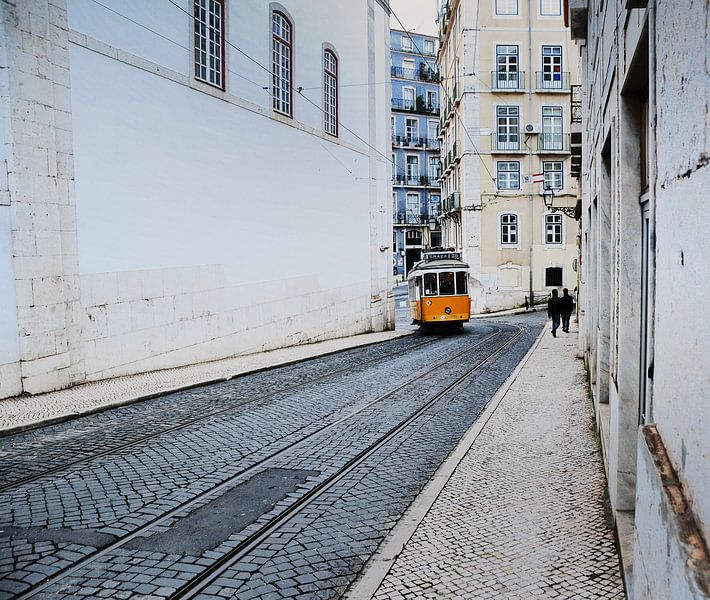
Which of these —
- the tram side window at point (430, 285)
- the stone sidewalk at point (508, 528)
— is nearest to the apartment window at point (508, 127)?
the tram side window at point (430, 285)

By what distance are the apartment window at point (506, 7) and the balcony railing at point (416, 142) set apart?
78.7 feet

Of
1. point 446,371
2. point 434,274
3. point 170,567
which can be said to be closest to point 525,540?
point 170,567

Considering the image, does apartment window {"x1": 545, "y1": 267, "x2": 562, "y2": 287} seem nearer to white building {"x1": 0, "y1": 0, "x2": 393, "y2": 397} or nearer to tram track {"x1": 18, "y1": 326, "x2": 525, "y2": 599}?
white building {"x1": 0, "y1": 0, "x2": 393, "y2": 397}

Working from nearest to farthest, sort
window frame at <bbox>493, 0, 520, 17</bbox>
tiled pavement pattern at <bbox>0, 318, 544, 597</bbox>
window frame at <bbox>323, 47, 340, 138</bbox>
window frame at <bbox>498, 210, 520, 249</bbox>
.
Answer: tiled pavement pattern at <bbox>0, 318, 544, 597</bbox> → window frame at <bbox>323, 47, 340, 138</bbox> → window frame at <bbox>493, 0, 520, 17</bbox> → window frame at <bbox>498, 210, 520, 249</bbox>

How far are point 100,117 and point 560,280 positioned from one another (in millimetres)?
31563

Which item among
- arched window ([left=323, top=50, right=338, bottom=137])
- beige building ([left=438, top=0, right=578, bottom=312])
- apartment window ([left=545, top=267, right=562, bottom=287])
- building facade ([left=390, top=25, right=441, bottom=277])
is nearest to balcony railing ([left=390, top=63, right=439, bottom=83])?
building facade ([left=390, top=25, right=441, bottom=277])

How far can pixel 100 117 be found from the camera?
44.3 feet

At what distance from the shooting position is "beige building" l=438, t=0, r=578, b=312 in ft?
131

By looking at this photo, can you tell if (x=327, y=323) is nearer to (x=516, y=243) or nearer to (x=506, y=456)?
(x=506, y=456)

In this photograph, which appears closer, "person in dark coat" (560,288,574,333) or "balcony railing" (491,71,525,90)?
"person in dark coat" (560,288,574,333)

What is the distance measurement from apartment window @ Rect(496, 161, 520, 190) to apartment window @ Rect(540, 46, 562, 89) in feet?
15.3

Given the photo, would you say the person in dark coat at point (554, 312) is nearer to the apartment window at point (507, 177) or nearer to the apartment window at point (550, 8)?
the apartment window at point (507, 177)

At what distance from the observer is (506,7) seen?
130ft

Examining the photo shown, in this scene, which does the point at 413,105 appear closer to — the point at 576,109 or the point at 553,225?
the point at 553,225
